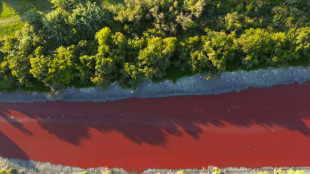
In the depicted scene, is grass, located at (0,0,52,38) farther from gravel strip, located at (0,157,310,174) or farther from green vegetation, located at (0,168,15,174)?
green vegetation, located at (0,168,15,174)

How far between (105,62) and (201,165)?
15680 mm

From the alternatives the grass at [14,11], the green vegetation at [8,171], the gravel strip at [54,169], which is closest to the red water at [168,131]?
the gravel strip at [54,169]

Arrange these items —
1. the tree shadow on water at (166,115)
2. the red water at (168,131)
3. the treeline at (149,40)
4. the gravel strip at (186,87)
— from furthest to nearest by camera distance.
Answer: the tree shadow on water at (166,115) < the red water at (168,131) < the gravel strip at (186,87) < the treeline at (149,40)

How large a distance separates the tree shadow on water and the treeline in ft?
11.3

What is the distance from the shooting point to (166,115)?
90.4 feet

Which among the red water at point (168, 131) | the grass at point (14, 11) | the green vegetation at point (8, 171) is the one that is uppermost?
the grass at point (14, 11)

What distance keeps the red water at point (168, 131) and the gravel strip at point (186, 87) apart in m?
0.72

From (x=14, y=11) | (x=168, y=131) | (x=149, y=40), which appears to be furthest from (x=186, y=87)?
(x=14, y=11)

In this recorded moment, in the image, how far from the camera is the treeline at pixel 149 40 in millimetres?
24219

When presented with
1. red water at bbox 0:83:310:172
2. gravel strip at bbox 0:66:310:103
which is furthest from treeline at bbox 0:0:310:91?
red water at bbox 0:83:310:172

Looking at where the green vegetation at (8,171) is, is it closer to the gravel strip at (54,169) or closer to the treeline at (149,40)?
the gravel strip at (54,169)

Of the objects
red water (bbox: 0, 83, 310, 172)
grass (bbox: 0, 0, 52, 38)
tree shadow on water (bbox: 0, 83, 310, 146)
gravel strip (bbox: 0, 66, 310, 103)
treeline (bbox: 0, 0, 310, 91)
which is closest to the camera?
treeline (bbox: 0, 0, 310, 91)

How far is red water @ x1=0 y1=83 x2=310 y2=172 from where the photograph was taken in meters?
26.8

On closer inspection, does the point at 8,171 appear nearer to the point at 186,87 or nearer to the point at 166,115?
the point at 166,115
